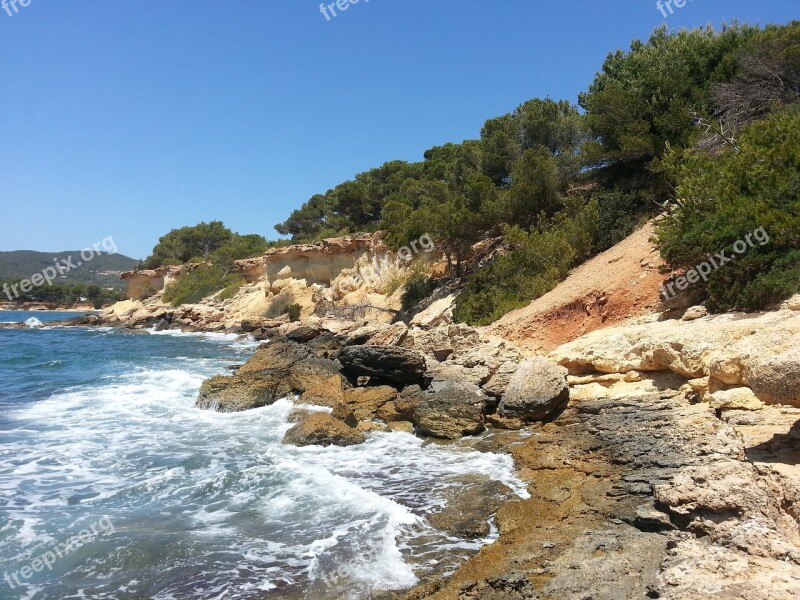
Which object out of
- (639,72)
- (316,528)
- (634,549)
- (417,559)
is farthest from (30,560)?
(639,72)

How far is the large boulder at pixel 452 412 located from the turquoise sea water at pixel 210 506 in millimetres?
559

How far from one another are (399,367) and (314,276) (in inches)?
984

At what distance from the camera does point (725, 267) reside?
11.1 meters

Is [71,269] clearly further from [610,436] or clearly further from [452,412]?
[610,436]

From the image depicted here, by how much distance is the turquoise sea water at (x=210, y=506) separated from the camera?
5.82 metres

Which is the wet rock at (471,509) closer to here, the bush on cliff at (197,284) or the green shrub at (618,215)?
the green shrub at (618,215)

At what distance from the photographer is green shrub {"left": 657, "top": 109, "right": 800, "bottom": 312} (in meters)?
10.2

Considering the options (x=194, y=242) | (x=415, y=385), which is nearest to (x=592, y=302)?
(x=415, y=385)

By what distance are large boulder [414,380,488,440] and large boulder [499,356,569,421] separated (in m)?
0.58

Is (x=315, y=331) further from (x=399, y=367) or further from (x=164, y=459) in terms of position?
(x=164, y=459)

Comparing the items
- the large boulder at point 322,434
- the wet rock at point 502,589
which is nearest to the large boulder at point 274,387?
the large boulder at point 322,434

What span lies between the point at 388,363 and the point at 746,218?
29.4 ft

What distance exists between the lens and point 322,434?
10.6 m

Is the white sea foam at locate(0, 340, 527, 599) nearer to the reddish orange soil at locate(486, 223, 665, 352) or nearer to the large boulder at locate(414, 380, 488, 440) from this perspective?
the large boulder at locate(414, 380, 488, 440)
